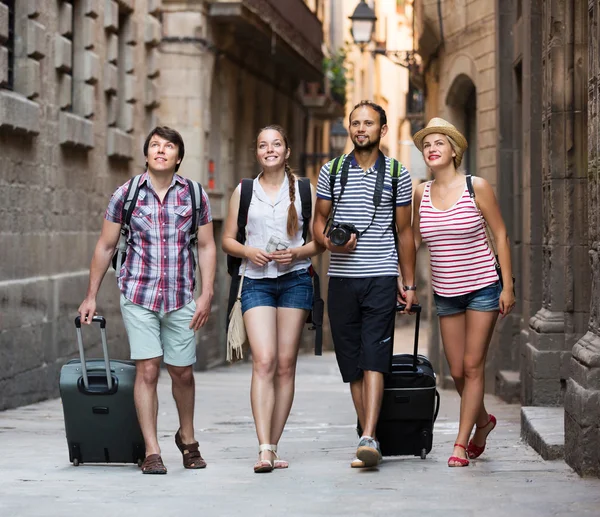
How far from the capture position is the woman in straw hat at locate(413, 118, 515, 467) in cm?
746

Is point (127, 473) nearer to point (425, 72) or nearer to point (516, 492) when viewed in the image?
point (516, 492)

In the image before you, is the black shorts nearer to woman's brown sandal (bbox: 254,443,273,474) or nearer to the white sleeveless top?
the white sleeveless top

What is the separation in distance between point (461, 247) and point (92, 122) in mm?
9151

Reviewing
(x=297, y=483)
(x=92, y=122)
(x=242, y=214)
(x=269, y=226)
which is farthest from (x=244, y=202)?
(x=92, y=122)

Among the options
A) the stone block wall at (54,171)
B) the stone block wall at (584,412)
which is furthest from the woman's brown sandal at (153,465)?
the stone block wall at (54,171)

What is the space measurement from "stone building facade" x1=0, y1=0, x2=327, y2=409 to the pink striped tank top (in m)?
5.40

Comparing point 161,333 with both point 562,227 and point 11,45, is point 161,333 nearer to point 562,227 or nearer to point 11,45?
point 562,227

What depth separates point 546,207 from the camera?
10.2 m

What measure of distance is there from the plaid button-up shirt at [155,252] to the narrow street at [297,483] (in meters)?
0.92

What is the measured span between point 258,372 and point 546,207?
137 inches

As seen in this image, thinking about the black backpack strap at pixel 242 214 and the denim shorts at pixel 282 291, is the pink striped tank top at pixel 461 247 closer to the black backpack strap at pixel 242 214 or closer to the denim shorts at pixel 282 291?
the denim shorts at pixel 282 291

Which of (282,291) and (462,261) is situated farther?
(282,291)

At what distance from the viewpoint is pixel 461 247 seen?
7.49 meters

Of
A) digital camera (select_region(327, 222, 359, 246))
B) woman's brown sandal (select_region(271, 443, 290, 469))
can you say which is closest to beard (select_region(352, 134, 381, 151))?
digital camera (select_region(327, 222, 359, 246))
